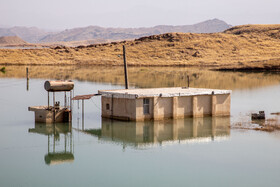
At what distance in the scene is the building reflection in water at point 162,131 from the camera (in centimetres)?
2427

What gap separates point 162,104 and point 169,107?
0.54 metres

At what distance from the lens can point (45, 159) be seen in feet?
67.8

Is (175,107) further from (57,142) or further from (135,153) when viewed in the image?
(57,142)

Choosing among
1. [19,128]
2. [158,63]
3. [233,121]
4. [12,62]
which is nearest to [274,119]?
[233,121]

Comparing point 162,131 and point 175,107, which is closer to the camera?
point 162,131

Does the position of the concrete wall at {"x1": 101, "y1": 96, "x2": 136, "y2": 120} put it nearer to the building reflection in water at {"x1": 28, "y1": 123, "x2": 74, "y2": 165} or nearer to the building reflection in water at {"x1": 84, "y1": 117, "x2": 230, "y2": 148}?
the building reflection in water at {"x1": 84, "y1": 117, "x2": 230, "y2": 148}

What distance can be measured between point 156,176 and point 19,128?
11045 millimetres

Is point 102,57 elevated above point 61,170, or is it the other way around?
point 102,57

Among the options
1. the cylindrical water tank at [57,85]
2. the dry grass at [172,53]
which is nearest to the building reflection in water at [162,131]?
the cylindrical water tank at [57,85]

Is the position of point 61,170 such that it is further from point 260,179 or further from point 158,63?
point 158,63

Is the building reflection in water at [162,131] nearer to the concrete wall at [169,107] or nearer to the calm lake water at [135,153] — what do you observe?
the calm lake water at [135,153]

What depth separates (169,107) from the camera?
92.3 feet

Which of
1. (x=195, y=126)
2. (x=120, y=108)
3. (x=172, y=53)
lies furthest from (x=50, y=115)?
(x=172, y=53)

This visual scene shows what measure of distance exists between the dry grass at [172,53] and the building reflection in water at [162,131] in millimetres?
62915
